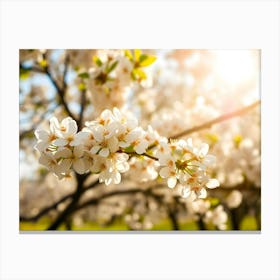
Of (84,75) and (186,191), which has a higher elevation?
(84,75)

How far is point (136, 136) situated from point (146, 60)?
103 cm

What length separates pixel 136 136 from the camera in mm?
1589

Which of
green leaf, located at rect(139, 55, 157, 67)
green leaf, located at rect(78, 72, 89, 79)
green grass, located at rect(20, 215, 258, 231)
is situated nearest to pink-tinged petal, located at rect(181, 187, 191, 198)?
green leaf, located at rect(139, 55, 157, 67)

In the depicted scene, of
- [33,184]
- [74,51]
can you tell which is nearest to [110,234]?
[74,51]

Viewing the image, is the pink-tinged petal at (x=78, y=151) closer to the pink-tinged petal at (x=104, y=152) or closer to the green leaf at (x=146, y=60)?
the pink-tinged petal at (x=104, y=152)

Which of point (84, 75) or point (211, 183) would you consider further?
point (84, 75)

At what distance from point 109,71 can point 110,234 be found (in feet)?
3.91

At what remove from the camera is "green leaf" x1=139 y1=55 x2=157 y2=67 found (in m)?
2.50

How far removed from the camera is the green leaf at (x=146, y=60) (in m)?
2.50

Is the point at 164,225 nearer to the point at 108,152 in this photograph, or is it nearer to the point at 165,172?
the point at 165,172

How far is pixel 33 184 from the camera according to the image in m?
8.71

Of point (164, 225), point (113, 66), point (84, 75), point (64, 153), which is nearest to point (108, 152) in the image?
point (64, 153)

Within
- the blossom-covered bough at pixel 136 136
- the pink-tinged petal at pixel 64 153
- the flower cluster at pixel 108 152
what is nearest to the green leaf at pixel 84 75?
the blossom-covered bough at pixel 136 136
